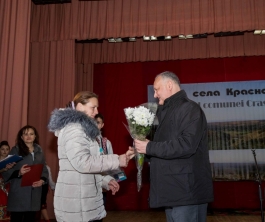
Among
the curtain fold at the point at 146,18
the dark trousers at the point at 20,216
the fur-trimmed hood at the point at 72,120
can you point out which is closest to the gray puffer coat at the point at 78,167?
the fur-trimmed hood at the point at 72,120

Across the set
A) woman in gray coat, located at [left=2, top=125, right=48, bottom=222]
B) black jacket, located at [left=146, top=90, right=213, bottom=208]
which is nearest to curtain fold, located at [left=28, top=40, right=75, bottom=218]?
woman in gray coat, located at [left=2, top=125, right=48, bottom=222]

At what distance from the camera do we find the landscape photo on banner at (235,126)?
289 inches

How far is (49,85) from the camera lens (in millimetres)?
6328

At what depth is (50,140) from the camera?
629cm

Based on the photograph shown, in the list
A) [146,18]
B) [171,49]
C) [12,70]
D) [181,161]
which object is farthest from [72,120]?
[171,49]

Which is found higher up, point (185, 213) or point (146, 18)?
point (146, 18)

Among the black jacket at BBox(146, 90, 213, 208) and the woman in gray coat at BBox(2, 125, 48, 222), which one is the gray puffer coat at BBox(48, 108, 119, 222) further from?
the woman in gray coat at BBox(2, 125, 48, 222)

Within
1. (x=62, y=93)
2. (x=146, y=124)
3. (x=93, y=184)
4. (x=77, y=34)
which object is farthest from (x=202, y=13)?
(x=93, y=184)

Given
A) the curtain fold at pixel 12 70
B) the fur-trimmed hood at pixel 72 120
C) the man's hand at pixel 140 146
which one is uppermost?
the curtain fold at pixel 12 70

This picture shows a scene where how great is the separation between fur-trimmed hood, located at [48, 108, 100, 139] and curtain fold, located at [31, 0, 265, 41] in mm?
3837

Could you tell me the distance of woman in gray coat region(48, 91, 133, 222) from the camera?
1.89 m

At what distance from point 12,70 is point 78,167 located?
3.30 metres

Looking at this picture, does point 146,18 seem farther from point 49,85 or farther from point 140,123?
point 140,123

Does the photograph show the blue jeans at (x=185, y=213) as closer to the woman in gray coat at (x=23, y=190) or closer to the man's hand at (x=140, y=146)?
the man's hand at (x=140, y=146)
